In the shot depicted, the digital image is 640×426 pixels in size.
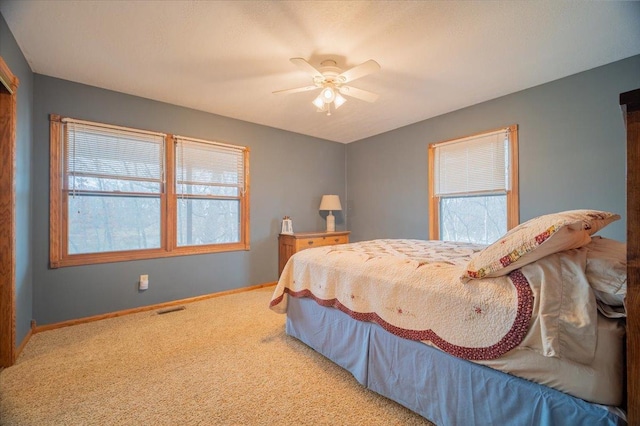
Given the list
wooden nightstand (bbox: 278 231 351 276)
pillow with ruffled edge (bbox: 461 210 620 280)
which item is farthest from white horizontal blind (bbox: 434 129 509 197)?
pillow with ruffled edge (bbox: 461 210 620 280)

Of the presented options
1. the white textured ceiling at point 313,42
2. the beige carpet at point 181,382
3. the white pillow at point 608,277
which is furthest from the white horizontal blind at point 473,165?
the beige carpet at point 181,382

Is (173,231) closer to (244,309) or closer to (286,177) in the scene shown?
(244,309)

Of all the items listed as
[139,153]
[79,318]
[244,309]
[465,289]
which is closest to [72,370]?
[79,318]

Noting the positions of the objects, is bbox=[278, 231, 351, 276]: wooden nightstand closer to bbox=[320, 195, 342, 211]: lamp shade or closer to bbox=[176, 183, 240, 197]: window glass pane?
bbox=[320, 195, 342, 211]: lamp shade

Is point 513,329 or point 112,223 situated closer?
point 513,329

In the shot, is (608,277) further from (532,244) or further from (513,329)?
(513,329)

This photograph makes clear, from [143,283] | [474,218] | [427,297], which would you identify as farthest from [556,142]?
[143,283]

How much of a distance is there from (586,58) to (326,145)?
11.1 ft

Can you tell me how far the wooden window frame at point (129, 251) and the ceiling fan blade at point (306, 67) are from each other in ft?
6.36

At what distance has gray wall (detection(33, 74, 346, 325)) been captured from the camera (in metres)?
2.65

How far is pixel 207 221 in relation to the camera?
369 cm

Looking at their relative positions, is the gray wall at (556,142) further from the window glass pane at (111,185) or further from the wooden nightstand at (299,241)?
the window glass pane at (111,185)

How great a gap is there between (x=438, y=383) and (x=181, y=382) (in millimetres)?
1581

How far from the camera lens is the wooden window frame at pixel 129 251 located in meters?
2.68
